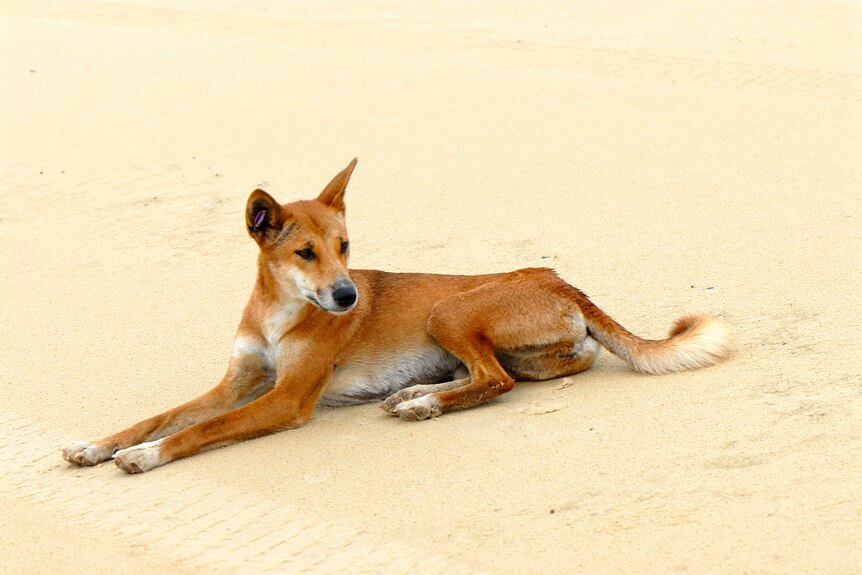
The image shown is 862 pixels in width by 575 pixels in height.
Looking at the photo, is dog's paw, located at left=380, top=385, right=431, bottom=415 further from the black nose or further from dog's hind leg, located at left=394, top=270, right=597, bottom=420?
the black nose

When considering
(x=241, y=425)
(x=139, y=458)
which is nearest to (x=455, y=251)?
(x=241, y=425)

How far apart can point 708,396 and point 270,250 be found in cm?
213

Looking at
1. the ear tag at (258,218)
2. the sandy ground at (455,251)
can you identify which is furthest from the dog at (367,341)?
the sandy ground at (455,251)

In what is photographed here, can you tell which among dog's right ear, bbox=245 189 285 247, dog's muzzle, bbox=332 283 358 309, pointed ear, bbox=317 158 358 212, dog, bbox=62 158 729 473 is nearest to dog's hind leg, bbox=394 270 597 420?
dog, bbox=62 158 729 473

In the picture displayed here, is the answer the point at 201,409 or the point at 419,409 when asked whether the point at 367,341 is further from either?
the point at 201,409

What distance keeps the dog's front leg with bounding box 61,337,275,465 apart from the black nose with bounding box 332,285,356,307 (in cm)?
62

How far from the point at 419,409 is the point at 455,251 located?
2706 mm

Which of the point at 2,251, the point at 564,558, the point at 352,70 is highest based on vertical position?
the point at 352,70

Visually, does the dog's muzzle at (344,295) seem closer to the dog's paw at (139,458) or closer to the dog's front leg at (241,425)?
the dog's front leg at (241,425)

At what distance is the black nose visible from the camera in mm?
5539

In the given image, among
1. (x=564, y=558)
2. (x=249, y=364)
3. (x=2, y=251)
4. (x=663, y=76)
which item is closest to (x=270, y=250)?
(x=249, y=364)

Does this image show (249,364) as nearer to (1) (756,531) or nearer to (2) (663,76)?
(1) (756,531)

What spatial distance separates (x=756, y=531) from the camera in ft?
13.7

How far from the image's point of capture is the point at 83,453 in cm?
546
